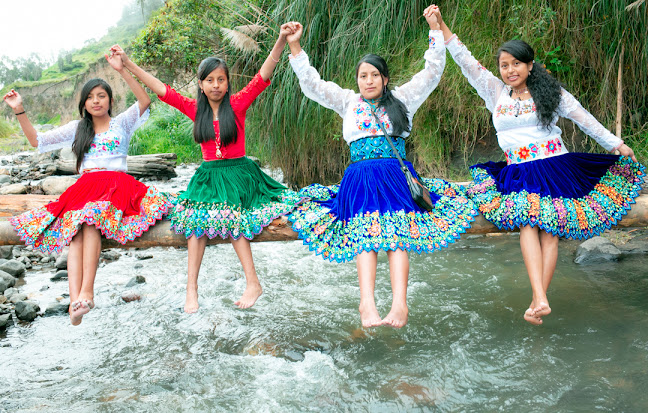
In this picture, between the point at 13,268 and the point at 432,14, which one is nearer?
the point at 432,14

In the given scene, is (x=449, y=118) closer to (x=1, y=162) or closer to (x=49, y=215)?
(x=49, y=215)

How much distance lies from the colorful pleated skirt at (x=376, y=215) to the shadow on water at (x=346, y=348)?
88 centimetres

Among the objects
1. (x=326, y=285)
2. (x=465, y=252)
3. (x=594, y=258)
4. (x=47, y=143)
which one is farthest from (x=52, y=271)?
(x=594, y=258)

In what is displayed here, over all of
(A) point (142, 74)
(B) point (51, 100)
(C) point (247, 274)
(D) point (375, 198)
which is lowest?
(C) point (247, 274)

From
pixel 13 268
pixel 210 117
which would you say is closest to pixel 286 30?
pixel 210 117

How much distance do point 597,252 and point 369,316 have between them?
3.24m

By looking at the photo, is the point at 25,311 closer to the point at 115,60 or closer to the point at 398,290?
the point at 115,60

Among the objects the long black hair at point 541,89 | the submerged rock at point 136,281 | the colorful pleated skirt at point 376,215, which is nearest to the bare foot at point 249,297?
the colorful pleated skirt at point 376,215

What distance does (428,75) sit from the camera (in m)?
3.23

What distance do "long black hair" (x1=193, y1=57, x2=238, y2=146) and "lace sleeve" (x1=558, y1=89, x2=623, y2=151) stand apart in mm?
2102

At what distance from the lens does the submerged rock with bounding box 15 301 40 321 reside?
4.25 metres

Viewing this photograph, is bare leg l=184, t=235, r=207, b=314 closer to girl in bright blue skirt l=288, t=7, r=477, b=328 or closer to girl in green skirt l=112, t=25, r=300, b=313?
girl in green skirt l=112, t=25, r=300, b=313

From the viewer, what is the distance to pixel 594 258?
4.84 metres

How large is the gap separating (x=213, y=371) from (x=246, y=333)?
59cm
